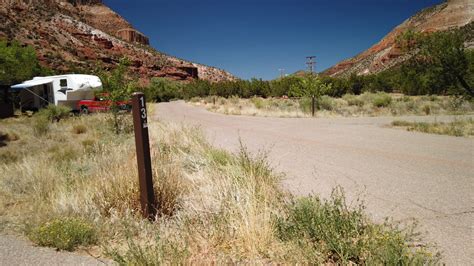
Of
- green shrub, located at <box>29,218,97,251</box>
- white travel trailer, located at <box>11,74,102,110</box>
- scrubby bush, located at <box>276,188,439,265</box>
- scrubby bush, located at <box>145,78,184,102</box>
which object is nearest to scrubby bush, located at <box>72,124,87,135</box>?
white travel trailer, located at <box>11,74,102,110</box>

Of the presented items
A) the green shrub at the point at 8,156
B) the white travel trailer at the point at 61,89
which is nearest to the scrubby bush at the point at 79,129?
the green shrub at the point at 8,156

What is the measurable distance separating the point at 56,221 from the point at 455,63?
53.8 ft

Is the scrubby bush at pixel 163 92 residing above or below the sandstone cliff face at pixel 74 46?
below

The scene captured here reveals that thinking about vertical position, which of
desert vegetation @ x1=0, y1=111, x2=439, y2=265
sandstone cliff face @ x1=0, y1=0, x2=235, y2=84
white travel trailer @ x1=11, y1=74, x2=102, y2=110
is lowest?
desert vegetation @ x1=0, y1=111, x2=439, y2=265

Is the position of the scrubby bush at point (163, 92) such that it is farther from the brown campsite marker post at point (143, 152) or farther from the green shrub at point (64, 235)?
the green shrub at point (64, 235)

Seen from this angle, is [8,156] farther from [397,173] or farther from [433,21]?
[433,21]

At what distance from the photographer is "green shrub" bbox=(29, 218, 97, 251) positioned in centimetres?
399

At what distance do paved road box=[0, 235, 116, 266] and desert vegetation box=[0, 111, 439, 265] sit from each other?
0.13 metres

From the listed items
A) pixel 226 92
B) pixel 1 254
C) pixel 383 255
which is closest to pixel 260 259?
pixel 383 255

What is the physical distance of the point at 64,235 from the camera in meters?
4.01

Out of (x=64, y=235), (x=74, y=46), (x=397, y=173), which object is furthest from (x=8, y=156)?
(x=74, y=46)

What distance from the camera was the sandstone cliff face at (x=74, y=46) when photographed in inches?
2790

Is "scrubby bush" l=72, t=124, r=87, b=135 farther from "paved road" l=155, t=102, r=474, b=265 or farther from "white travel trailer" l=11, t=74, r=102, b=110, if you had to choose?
"white travel trailer" l=11, t=74, r=102, b=110

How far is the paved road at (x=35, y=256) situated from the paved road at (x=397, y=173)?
10.8ft
